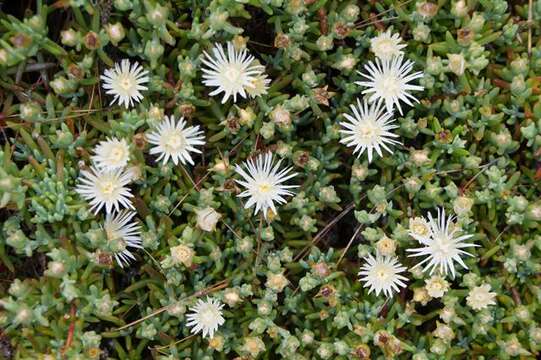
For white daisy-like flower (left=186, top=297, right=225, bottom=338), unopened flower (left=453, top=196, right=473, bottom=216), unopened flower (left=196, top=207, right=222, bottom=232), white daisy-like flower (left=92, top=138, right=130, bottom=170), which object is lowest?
white daisy-like flower (left=186, top=297, right=225, bottom=338)

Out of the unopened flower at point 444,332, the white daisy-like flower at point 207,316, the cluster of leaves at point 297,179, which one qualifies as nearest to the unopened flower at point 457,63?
the cluster of leaves at point 297,179

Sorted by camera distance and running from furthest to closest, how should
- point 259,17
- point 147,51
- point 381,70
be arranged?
point 259,17 → point 381,70 → point 147,51

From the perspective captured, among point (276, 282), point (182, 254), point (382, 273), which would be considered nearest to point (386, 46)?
point (382, 273)

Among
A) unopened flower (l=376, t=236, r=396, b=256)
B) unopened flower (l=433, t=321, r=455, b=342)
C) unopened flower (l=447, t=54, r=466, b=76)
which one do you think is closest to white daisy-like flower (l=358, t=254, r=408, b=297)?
unopened flower (l=376, t=236, r=396, b=256)

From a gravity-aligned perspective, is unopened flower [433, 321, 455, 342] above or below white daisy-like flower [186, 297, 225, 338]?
below

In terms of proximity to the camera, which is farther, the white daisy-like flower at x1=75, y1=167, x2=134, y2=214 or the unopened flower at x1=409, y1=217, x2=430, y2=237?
the unopened flower at x1=409, y1=217, x2=430, y2=237

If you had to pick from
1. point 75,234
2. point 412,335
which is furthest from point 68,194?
point 412,335

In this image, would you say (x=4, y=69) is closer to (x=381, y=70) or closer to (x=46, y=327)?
(x=46, y=327)

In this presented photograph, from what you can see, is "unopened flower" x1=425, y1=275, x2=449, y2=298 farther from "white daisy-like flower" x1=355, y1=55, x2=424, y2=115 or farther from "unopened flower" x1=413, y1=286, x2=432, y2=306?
"white daisy-like flower" x1=355, y1=55, x2=424, y2=115
